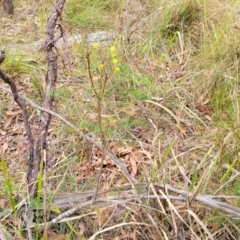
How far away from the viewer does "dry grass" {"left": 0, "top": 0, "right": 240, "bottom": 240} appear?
1.70 meters

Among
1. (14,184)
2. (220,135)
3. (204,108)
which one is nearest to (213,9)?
(204,108)

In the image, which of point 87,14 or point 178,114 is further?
point 87,14

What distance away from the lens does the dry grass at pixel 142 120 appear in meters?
1.70

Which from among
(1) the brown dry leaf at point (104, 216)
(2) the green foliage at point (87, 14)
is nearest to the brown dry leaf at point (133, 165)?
(1) the brown dry leaf at point (104, 216)

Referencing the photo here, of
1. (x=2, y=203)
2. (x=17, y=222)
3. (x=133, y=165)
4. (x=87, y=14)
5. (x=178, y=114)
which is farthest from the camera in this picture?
(x=87, y=14)

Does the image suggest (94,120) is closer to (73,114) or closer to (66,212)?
(73,114)

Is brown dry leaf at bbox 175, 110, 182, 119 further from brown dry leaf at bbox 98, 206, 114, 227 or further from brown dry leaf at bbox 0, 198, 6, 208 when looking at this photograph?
brown dry leaf at bbox 0, 198, 6, 208

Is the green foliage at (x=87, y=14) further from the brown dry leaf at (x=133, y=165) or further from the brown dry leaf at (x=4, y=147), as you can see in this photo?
the brown dry leaf at (x=133, y=165)

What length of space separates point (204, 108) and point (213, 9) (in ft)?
3.08

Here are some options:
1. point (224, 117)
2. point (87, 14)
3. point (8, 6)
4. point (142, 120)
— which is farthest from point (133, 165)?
point (8, 6)

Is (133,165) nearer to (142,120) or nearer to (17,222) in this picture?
(142,120)

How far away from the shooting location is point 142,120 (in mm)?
2256

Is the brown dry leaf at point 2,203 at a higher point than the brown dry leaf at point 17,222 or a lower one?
higher

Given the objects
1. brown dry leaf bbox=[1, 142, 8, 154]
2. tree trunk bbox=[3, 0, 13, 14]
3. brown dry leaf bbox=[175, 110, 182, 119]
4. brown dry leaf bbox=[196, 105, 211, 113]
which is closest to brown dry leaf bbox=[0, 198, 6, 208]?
brown dry leaf bbox=[1, 142, 8, 154]
